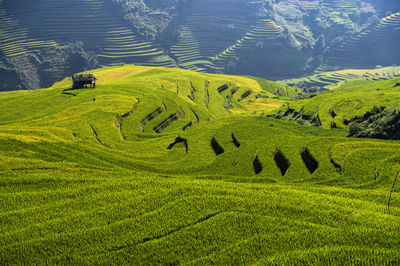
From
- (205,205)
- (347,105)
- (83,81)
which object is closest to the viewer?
(205,205)

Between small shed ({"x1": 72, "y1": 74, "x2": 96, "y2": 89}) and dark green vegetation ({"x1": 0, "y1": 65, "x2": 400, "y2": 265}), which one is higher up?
dark green vegetation ({"x1": 0, "y1": 65, "x2": 400, "y2": 265})

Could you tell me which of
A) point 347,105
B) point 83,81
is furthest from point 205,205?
point 83,81


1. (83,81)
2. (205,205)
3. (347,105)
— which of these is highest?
(205,205)

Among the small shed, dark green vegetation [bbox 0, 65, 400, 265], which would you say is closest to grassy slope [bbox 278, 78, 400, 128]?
dark green vegetation [bbox 0, 65, 400, 265]

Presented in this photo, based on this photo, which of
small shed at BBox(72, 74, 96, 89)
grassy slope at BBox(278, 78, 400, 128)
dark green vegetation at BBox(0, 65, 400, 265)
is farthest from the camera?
small shed at BBox(72, 74, 96, 89)

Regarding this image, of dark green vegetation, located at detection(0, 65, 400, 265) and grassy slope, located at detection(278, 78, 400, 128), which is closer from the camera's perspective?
dark green vegetation, located at detection(0, 65, 400, 265)

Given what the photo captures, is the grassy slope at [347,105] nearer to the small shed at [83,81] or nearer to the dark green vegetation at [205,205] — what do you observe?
the dark green vegetation at [205,205]

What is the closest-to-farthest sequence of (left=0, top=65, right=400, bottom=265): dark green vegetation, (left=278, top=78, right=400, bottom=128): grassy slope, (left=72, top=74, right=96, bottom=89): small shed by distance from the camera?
(left=0, top=65, right=400, bottom=265): dark green vegetation → (left=278, top=78, right=400, bottom=128): grassy slope → (left=72, top=74, right=96, bottom=89): small shed

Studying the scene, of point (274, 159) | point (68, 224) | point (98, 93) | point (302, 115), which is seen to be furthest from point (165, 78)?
point (68, 224)

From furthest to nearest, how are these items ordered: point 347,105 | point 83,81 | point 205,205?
point 83,81
point 347,105
point 205,205

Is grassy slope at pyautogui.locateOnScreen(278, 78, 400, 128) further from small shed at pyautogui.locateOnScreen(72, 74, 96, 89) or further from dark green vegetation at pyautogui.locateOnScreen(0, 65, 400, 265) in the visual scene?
small shed at pyautogui.locateOnScreen(72, 74, 96, 89)

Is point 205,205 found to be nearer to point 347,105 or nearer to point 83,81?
point 347,105

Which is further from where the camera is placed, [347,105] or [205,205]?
[347,105]
